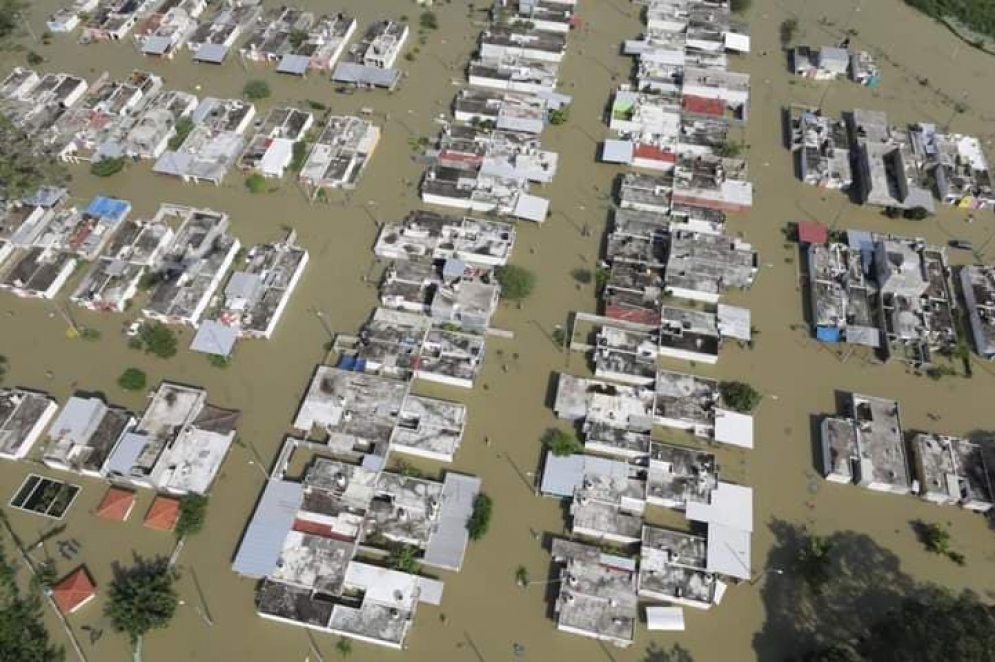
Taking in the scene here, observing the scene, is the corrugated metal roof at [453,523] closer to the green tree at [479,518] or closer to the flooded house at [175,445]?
the green tree at [479,518]

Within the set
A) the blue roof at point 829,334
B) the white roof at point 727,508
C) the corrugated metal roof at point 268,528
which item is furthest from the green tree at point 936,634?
the corrugated metal roof at point 268,528

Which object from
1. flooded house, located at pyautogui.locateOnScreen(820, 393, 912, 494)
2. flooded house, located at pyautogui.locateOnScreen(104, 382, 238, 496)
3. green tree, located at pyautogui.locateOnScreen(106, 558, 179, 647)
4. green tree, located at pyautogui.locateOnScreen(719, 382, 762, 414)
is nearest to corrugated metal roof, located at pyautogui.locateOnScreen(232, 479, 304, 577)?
green tree, located at pyautogui.locateOnScreen(106, 558, 179, 647)

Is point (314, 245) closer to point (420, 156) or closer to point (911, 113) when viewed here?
point (420, 156)

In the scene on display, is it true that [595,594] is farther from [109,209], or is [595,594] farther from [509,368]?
[109,209]

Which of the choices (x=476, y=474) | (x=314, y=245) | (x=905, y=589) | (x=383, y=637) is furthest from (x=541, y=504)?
(x=314, y=245)

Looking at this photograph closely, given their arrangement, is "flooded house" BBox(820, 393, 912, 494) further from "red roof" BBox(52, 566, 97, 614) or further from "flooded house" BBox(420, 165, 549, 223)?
"red roof" BBox(52, 566, 97, 614)

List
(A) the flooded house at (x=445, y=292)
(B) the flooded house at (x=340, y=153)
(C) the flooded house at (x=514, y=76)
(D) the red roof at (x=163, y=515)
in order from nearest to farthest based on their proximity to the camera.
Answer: (D) the red roof at (x=163, y=515)
(A) the flooded house at (x=445, y=292)
(B) the flooded house at (x=340, y=153)
(C) the flooded house at (x=514, y=76)
